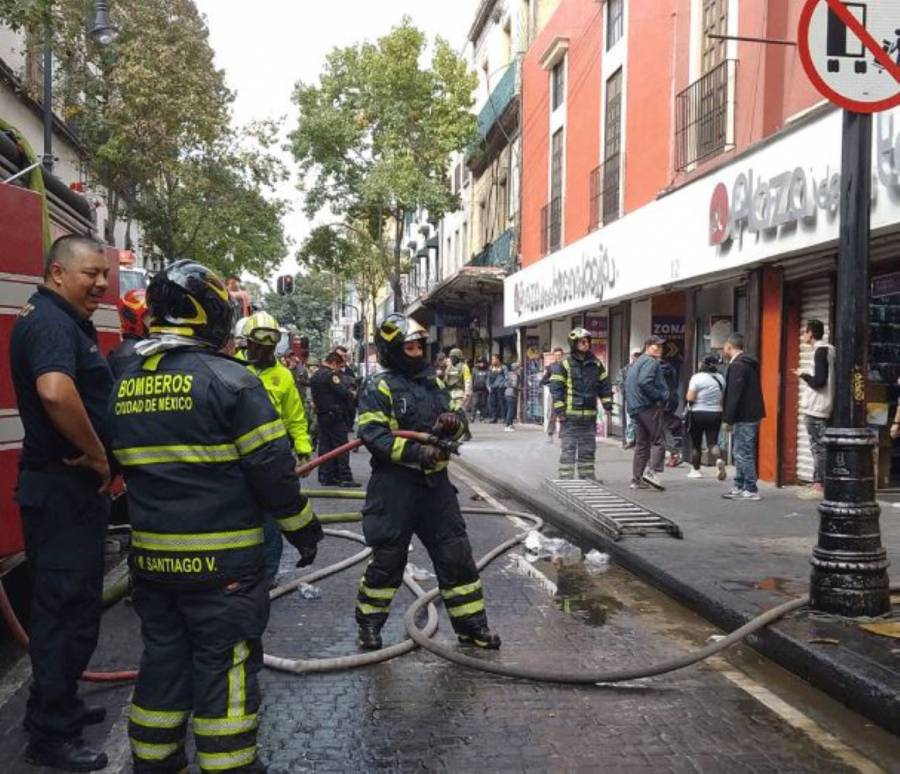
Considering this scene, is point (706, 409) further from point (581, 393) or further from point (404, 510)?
point (404, 510)

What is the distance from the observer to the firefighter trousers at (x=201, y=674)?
3.02m

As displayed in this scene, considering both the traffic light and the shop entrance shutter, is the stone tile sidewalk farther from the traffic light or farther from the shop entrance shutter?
the traffic light

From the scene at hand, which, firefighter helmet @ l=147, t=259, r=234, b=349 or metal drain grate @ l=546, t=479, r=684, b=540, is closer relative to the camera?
firefighter helmet @ l=147, t=259, r=234, b=349

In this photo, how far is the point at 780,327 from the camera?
1162cm

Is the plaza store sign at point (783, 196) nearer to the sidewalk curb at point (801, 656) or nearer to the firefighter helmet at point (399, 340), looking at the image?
the sidewalk curb at point (801, 656)

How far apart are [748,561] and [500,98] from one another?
2296 cm

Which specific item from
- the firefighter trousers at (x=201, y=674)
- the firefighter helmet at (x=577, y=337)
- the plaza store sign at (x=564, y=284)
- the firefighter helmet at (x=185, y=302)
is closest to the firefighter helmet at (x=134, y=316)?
the firefighter helmet at (x=185, y=302)

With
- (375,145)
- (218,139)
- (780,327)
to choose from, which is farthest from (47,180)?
(375,145)

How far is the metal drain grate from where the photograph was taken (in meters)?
8.32

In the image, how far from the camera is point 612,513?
883 cm

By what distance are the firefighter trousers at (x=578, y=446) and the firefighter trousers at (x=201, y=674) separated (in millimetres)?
8448

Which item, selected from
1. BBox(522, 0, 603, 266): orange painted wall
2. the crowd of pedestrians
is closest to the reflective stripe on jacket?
the crowd of pedestrians

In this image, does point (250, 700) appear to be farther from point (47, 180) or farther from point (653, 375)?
point (653, 375)

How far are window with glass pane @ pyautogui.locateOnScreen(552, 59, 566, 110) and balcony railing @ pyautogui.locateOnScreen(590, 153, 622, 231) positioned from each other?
3512 mm
